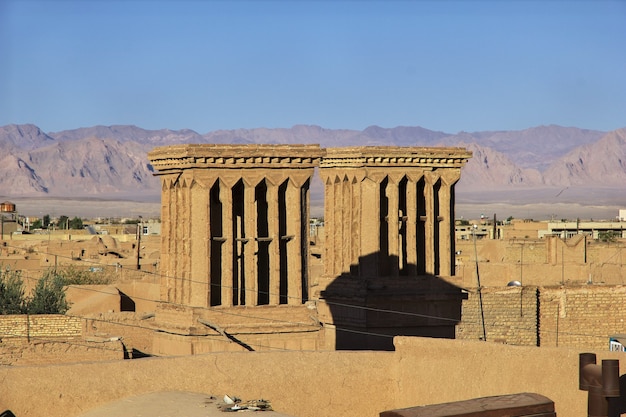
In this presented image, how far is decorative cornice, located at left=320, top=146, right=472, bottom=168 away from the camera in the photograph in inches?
830

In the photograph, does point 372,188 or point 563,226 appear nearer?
point 372,188

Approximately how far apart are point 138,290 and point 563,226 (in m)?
47.5

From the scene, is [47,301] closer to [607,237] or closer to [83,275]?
[83,275]

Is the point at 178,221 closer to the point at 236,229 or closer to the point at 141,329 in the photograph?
the point at 236,229

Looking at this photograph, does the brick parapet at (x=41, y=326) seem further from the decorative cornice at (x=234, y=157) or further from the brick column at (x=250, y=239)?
the brick column at (x=250, y=239)

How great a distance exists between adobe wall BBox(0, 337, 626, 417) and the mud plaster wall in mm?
14500

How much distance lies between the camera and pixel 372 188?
21297 millimetres

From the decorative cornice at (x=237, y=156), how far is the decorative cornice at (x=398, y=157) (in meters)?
2.86

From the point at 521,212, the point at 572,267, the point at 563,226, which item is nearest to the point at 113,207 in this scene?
the point at 521,212

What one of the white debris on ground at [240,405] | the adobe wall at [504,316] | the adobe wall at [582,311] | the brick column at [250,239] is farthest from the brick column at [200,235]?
the adobe wall at [582,311]

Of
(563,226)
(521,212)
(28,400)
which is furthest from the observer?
(521,212)

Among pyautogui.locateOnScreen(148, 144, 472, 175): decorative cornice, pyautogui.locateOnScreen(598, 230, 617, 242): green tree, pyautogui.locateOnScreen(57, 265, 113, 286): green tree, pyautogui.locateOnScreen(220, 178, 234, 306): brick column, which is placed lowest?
pyautogui.locateOnScreen(57, 265, 113, 286): green tree

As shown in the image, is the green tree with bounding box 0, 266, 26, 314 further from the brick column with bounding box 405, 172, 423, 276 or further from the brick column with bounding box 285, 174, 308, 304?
the brick column with bounding box 285, 174, 308, 304

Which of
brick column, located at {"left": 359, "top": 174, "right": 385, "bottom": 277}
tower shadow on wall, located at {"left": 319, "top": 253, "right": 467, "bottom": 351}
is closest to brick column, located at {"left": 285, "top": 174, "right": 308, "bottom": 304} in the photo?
tower shadow on wall, located at {"left": 319, "top": 253, "right": 467, "bottom": 351}
